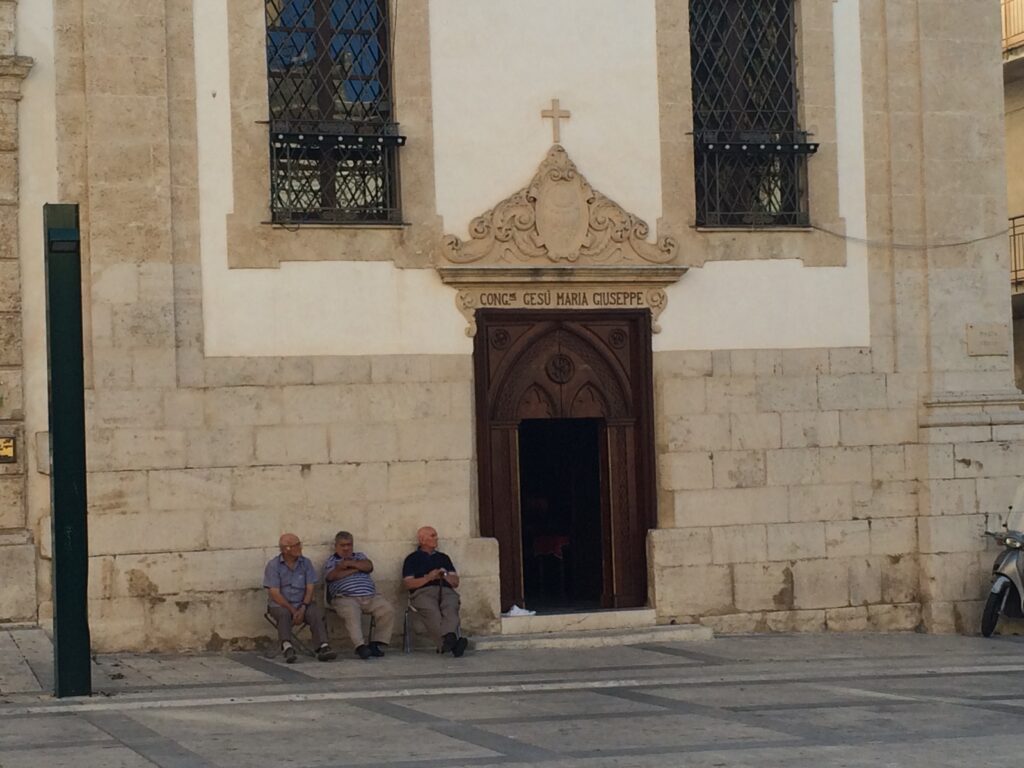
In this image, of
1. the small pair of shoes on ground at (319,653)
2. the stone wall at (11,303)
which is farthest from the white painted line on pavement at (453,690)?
the stone wall at (11,303)

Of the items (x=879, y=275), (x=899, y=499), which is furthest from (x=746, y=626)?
(x=879, y=275)

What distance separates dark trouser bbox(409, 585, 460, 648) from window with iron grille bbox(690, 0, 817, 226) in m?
4.52

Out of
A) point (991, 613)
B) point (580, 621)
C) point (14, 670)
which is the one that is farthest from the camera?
point (991, 613)

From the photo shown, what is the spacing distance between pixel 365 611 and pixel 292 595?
690 millimetres

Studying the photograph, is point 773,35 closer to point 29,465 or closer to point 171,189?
point 171,189

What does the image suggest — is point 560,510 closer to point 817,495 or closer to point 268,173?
point 817,495

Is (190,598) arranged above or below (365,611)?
above

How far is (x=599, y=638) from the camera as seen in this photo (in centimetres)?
1736

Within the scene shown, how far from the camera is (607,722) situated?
1226cm

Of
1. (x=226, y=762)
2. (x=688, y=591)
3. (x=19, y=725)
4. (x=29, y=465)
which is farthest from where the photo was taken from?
(x=688, y=591)

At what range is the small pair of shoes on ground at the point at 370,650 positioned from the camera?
16.3 m

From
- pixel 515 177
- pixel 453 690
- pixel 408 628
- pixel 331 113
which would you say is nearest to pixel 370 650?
pixel 408 628

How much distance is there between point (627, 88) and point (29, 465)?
6.57 meters

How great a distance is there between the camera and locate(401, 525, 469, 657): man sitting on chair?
1662 centimetres
